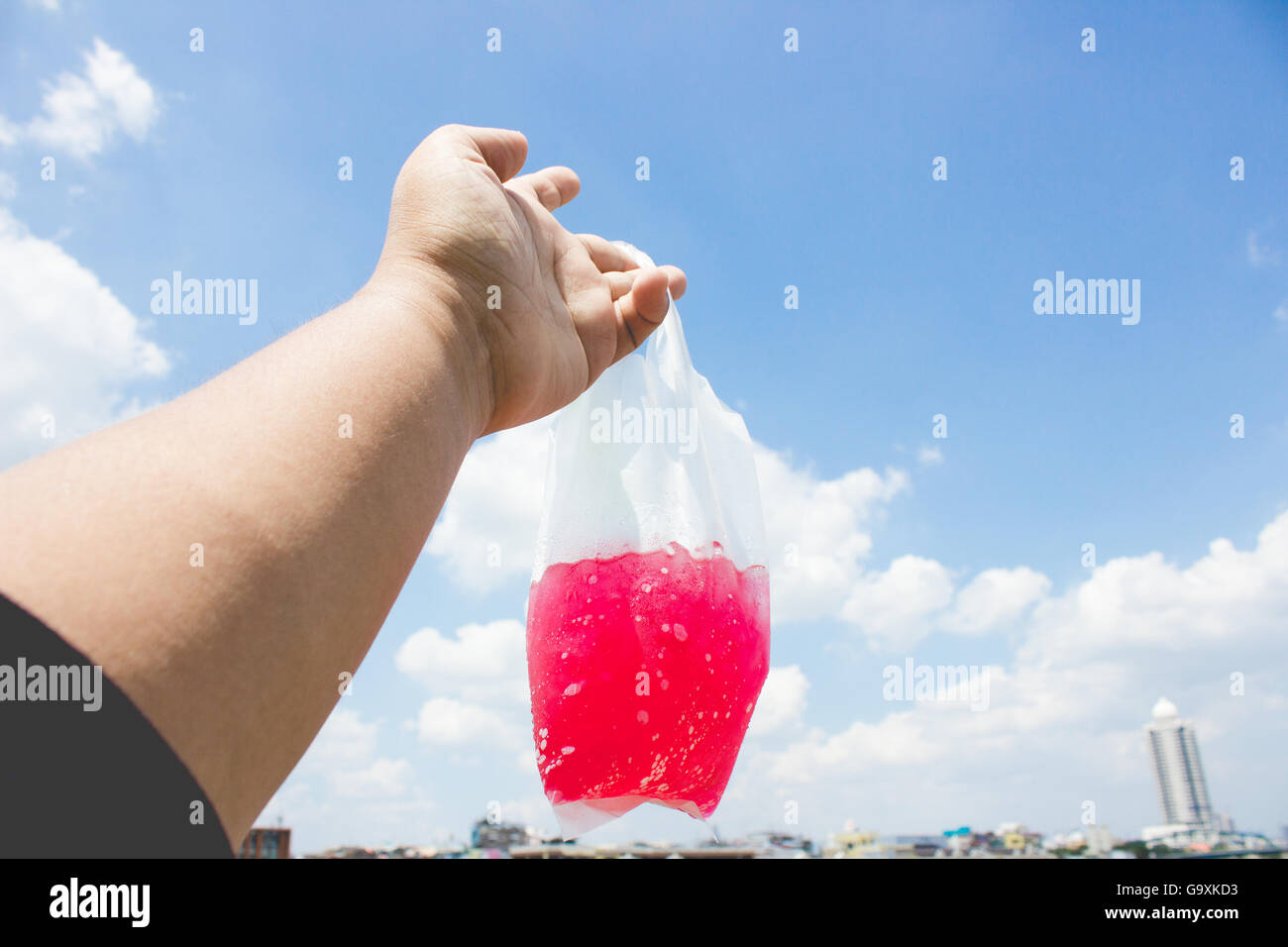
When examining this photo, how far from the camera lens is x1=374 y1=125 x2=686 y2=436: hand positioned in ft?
3.33

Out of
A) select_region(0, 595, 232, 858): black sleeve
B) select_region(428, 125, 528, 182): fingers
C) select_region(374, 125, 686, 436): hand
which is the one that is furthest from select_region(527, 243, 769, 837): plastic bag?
select_region(0, 595, 232, 858): black sleeve

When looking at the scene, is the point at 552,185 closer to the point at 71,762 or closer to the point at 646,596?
the point at 646,596

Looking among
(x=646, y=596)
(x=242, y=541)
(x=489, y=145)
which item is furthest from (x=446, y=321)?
(x=646, y=596)

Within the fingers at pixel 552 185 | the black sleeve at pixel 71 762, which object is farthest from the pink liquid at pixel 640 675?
the black sleeve at pixel 71 762

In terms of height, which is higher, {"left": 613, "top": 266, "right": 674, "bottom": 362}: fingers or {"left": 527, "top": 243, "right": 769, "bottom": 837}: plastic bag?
{"left": 613, "top": 266, "right": 674, "bottom": 362}: fingers

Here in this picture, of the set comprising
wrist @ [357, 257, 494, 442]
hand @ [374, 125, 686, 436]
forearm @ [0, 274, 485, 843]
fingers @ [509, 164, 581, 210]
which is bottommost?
forearm @ [0, 274, 485, 843]

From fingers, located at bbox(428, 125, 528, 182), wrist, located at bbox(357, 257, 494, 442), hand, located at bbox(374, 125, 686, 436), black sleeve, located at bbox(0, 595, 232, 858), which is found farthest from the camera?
fingers, located at bbox(428, 125, 528, 182)

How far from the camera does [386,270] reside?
980mm

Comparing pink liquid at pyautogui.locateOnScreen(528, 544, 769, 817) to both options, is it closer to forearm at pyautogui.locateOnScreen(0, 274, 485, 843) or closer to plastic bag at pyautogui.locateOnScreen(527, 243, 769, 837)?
plastic bag at pyautogui.locateOnScreen(527, 243, 769, 837)

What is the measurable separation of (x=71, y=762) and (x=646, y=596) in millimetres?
1171

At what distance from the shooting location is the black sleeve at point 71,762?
45cm

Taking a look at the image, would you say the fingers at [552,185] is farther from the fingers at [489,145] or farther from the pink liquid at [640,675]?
the pink liquid at [640,675]
